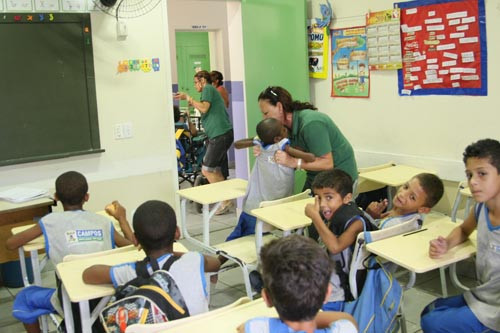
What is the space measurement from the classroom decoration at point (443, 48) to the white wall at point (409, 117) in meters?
0.06

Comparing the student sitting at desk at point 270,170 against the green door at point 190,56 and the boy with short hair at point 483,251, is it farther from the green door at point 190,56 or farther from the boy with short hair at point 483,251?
the green door at point 190,56

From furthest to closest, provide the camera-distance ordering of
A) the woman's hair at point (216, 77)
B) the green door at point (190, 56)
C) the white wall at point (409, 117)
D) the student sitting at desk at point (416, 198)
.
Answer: the green door at point (190, 56)
the woman's hair at point (216, 77)
the white wall at point (409, 117)
the student sitting at desk at point (416, 198)

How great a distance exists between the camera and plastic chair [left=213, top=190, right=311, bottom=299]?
9.68ft

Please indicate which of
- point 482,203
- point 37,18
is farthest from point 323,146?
point 37,18

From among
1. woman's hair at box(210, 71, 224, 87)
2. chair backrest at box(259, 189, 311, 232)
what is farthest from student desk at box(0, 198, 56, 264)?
woman's hair at box(210, 71, 224, 87)

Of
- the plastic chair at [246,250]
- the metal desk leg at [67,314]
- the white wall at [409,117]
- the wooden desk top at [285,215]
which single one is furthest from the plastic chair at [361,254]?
the white wall at [409,117]

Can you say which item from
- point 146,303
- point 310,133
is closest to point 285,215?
point 310,133

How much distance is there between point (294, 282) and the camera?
4.62 ft

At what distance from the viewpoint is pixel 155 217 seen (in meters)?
2.04

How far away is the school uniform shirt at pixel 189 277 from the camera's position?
1.94 m

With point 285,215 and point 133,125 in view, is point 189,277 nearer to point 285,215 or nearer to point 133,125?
point 285,215

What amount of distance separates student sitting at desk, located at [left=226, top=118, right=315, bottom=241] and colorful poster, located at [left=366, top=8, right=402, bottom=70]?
4.72 ft

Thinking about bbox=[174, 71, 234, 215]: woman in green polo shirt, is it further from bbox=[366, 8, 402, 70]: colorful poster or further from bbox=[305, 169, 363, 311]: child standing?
bbox=[305, 169, 363, 311]: child standing

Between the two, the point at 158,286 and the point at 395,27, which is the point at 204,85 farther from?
the point at 158,286
